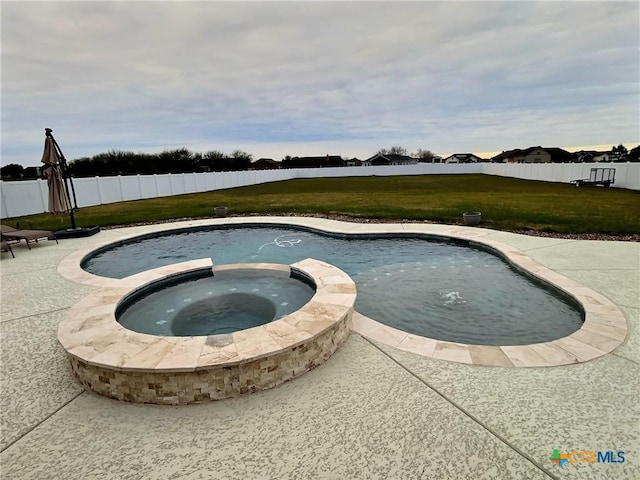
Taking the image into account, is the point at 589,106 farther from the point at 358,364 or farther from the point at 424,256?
the point at 358,364

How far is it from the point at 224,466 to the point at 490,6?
13681mm

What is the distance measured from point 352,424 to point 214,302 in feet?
12.1

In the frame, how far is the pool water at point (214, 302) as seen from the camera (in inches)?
187

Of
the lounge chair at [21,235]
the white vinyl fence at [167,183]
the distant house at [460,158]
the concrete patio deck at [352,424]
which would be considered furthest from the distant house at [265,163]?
the concrete patio deck at [352,424]

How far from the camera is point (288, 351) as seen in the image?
3219 mm

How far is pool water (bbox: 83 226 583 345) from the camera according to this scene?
185 inches

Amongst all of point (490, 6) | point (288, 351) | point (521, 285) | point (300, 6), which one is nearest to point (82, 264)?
point (288, 351)

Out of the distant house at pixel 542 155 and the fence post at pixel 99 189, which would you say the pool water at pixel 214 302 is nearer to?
the fence post at pixel 99 189

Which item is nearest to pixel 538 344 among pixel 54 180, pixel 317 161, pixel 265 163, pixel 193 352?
pixel 193 352

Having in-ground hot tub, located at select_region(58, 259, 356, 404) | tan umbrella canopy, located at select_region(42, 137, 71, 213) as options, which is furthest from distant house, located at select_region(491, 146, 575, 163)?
in-ground hot tub, located at select_region(58, 259, 356, 404)

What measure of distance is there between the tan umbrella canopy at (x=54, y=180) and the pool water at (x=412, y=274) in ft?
6.51

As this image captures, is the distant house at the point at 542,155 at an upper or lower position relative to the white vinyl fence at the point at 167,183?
upper

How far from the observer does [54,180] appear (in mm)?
9016

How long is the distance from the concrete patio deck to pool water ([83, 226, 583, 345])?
1.12 m
